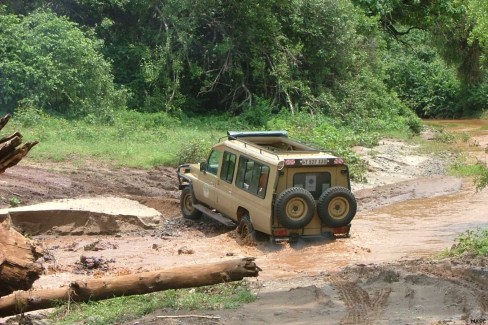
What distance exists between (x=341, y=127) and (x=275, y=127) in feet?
10.4

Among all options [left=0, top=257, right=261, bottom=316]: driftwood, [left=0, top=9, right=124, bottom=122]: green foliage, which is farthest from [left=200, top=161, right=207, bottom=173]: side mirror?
[left=0, top=9, right=124, bottom=122]: green foliage

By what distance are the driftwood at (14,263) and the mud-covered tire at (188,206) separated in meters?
8.99

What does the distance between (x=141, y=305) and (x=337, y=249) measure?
5703 millimetres

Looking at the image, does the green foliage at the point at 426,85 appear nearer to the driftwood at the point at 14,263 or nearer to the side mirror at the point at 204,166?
the side mirror at the point at 204,166

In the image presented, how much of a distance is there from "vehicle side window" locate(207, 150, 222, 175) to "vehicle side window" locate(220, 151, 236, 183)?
0.26 meters

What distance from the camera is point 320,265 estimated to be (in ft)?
48.0

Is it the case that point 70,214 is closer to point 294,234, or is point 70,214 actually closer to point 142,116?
point 294,234

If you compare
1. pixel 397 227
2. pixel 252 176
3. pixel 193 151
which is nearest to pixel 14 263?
pixel 252 176

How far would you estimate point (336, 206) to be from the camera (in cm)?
1574

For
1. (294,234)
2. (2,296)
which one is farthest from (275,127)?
(2,296)

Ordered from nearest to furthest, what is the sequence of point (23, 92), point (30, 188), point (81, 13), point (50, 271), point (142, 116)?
point (50, 271)
point (30, 188)
point (23, 92)
point (142, 116)
point (81, 13)

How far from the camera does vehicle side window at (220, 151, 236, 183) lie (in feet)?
54.4

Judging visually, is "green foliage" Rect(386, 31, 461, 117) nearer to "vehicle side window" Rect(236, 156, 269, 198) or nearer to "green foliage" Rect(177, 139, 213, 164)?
"green foliage" Rect(177, 139, 213, 164)

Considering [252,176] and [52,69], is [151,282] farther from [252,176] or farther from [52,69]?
[52,69]
